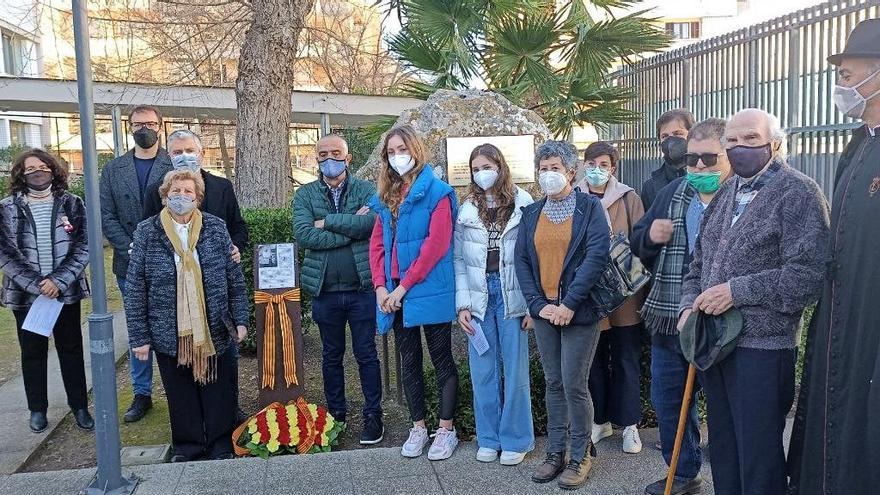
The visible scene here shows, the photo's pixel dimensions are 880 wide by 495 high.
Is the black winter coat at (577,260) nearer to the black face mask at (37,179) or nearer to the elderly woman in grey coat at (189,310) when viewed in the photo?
the elderly woman in grey coat at (189,310)

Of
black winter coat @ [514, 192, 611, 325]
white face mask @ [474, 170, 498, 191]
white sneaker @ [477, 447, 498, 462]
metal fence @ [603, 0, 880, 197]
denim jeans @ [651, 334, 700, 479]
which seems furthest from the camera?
metal fence @ [603, 0, 880, 197]

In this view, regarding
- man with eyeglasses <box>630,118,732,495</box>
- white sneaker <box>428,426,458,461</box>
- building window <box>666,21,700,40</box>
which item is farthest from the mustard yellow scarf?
building window <box>666,21,700,40</box>

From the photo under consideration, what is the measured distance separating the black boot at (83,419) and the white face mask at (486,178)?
3176mm

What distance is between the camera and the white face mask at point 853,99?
251 centimetres

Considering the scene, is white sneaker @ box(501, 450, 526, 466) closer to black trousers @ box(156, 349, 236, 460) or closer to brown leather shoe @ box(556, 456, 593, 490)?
brown leather shoe @ box(556, 456, 593, 490)

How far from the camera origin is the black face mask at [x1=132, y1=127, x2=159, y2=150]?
4973 millimetres

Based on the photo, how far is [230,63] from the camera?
1725 cm

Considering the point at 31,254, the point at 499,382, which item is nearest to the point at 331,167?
the point at 499,382

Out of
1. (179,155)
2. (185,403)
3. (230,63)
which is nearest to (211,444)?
(185,403)

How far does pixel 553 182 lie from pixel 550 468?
5.10 ft

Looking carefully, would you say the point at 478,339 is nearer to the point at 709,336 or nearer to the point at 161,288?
the point at 709,336

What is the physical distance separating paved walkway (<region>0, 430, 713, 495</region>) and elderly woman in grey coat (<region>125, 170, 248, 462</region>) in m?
0.30

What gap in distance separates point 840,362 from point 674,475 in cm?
140

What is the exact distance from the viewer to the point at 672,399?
12.0 feet
